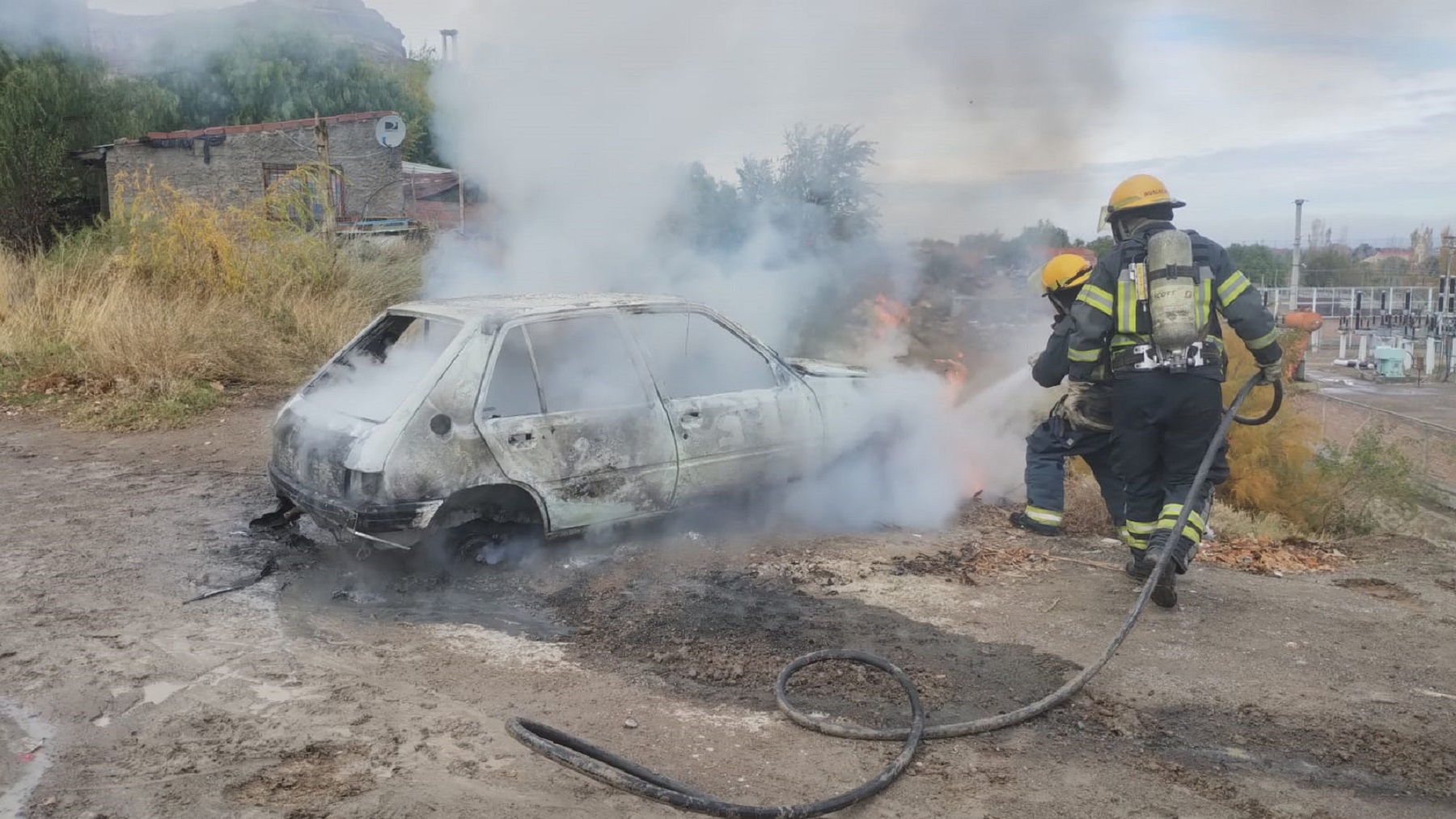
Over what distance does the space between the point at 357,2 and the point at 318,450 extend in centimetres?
2135

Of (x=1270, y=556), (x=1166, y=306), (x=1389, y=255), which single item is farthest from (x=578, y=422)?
(x=1389, y=255)

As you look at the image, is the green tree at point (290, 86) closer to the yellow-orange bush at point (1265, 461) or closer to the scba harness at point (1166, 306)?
the yellow-orange bush at point (1265, 461)

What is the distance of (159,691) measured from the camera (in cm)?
355

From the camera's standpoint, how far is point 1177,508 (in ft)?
15.2

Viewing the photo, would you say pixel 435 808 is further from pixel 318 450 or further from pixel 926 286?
pixel 926 286

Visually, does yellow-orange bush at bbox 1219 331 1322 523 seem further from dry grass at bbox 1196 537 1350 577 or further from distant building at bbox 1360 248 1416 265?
distant building at bbox 1360 248 1416 265

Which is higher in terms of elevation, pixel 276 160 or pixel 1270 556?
pixel 276 160

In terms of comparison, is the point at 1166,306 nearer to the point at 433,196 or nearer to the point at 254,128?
the point at 433,196

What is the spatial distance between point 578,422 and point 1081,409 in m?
2.64

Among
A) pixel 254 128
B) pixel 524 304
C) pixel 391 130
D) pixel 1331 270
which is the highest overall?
pixel 254 128

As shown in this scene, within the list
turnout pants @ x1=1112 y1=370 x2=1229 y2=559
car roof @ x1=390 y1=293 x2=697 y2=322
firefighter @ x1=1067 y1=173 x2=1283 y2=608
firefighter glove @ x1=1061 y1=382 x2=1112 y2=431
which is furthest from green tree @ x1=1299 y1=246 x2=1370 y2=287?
car roof @ x1=390 y1=293 x2=697 y2=322

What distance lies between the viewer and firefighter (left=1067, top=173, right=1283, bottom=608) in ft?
14.9

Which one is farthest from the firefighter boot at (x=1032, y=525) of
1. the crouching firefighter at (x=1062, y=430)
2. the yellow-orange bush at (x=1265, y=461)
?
the yellow-orange bush at (x=1265, y=461)

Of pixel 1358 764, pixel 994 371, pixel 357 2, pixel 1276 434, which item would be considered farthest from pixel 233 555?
pixel 357 2
